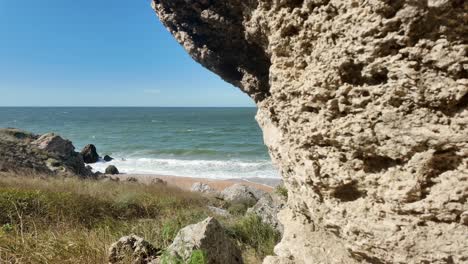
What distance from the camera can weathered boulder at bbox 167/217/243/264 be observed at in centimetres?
313

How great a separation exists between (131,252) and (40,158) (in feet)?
53.7

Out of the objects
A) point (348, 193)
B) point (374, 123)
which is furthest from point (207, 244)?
point (374, 123)

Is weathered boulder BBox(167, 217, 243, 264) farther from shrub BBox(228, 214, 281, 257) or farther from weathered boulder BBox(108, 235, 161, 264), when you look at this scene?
shrub BBox(228, 214, 281, 257)

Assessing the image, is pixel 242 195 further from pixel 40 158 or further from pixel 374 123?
pixel 374 123

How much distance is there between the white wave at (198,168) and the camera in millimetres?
24797

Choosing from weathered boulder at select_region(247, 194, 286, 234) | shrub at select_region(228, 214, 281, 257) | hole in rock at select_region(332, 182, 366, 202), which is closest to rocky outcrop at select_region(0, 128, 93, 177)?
weathered boulder at select_region(247, 194, 286, 234)

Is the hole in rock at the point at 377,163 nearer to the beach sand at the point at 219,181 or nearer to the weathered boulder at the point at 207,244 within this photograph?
the weathered boulder at the point at 207,244

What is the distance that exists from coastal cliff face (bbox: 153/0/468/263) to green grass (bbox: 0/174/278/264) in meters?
1.11

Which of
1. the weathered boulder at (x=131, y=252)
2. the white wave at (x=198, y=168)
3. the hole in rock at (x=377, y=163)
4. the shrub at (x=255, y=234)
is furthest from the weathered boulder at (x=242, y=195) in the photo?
the hole in rock at (x=377, y=163)

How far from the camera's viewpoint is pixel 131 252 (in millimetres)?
3574

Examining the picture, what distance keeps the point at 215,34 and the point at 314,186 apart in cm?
229

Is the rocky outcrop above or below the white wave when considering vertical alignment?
above

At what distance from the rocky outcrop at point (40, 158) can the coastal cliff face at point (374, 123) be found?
13.7 meters

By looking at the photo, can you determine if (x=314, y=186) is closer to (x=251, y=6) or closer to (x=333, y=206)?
(x=333, y=206)
